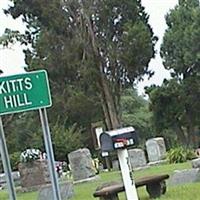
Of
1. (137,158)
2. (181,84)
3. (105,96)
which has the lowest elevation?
(137,158)

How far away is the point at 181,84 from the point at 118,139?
33343 millimetres

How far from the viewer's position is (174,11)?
143 feet

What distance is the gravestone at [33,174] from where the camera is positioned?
72.9ft

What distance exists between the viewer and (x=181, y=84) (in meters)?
41.6

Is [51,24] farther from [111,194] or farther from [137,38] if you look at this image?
[111,194]

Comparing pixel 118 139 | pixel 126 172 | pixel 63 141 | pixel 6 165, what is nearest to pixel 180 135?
pixel 63 141

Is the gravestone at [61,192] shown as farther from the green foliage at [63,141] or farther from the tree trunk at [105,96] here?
the green foliage at [63,141]

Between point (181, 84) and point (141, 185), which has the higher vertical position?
point (181, 84)

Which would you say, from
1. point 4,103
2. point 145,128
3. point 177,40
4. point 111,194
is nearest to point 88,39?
point 177,40

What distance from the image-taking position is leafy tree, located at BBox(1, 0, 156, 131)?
Answer: 32.5m

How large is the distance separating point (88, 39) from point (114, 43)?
4.07 feet

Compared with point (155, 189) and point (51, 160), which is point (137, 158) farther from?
point (51, 160)

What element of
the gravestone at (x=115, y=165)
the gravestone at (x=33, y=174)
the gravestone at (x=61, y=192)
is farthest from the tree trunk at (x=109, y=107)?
the gravestone at (x=61, y=192)

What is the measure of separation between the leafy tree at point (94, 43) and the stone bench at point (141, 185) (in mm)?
20581
